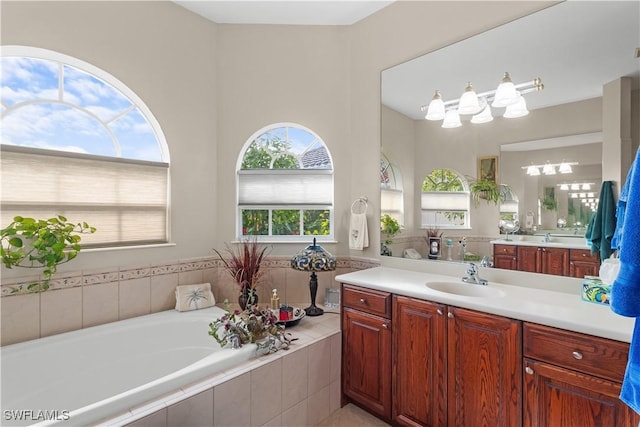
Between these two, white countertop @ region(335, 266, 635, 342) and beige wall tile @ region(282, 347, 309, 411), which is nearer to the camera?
white countertop @ region(335, 266, 635, 342)

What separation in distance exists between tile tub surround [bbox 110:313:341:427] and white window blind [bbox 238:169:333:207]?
1.11 metres

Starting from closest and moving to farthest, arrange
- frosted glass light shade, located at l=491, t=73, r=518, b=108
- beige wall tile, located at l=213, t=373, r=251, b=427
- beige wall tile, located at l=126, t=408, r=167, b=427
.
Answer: beige wall tile, located at l=126, t=408, r=167, b=427 → beige wall tile, located at l=213, t=373, r=251, b=427 → frosted glass light shade, located at l=491, t=73, r=518, b=108

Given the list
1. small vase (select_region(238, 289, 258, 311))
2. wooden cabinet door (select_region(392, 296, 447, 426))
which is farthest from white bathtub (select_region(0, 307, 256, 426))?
wooden cabinet door (select_region(392, 296, 447, 426))

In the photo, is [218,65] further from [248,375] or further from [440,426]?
[440,426]

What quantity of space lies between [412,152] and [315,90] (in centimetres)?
108

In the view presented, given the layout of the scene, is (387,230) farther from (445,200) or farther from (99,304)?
(99,304)

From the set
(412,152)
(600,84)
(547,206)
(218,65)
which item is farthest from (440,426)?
(218,65)

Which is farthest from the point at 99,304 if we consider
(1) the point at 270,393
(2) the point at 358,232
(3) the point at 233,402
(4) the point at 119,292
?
(2) the point at 358,232

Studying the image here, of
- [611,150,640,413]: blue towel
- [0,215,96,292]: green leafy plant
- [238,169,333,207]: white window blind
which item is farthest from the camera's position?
[238,169,333,207]: white window blind

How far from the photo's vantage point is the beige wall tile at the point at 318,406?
1968mm

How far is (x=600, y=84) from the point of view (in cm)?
163

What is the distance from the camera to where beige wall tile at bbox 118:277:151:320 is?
2297mm

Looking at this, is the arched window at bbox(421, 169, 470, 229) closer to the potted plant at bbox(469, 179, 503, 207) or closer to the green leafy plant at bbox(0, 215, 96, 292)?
the potted plant at bbox(469, 179, 503, 207)

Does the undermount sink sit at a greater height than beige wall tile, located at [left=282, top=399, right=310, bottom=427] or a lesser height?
greater
